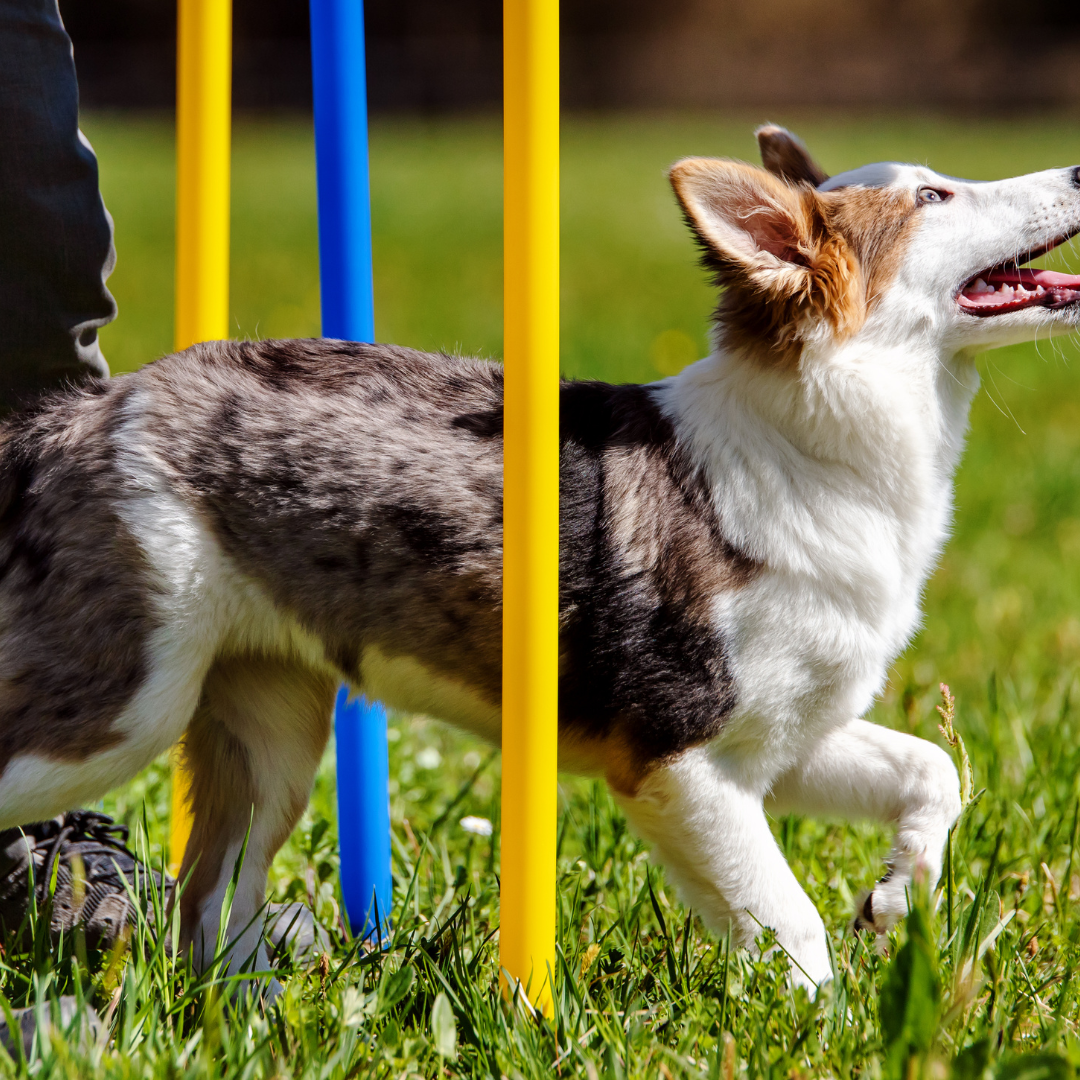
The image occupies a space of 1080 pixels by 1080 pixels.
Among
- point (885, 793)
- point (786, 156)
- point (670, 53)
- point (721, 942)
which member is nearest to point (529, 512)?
point (721, 942)

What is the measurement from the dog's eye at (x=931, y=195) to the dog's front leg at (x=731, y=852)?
1.17 metres

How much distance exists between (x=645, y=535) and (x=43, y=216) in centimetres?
132

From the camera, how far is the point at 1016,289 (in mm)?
2586

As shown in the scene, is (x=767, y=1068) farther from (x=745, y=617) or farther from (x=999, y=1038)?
(x=745, y=617)

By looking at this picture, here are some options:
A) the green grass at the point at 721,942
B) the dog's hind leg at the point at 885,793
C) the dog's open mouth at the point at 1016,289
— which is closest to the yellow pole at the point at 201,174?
the green grass at the point at 721,942

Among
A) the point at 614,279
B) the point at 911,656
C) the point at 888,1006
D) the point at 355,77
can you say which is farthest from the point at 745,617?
the point at 614,279

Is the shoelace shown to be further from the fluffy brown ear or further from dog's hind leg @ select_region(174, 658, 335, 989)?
the fluffy brown ear

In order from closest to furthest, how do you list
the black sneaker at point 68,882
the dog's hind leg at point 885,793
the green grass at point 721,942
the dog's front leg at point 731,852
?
the green grass at point 721,942 → the dog's front leg at point 731,852 → the dog's hind leg at point 885,793 → the black sneaker at point 68,882

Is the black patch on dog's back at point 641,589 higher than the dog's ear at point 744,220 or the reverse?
the reverse

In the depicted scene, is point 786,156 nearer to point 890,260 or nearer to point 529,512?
point 890,260

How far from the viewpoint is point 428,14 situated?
2494cm

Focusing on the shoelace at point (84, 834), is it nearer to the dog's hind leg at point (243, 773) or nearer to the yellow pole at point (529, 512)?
the dog's hind leg at point (243, 773)

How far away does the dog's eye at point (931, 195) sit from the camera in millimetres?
2619

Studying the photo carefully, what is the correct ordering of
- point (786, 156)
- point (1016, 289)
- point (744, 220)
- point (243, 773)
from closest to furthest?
point (744, 220), point (1016, 289), point (243, 773), point (786, 156)
